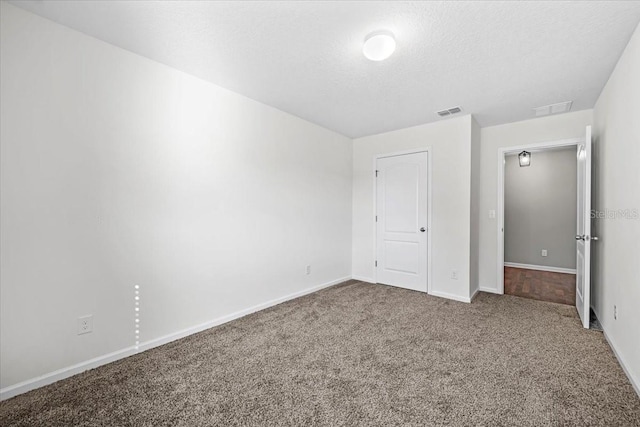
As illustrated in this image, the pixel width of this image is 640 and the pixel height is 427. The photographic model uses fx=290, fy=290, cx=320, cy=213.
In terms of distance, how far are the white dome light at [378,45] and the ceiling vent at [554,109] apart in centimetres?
236

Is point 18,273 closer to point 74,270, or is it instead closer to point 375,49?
point 74,270

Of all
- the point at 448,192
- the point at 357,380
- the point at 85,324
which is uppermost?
the point at 448,192

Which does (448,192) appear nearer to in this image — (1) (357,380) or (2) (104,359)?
(1) (357,380)

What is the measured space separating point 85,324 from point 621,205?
407 cm

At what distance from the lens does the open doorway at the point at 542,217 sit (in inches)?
207

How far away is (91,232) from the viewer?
2090 mm

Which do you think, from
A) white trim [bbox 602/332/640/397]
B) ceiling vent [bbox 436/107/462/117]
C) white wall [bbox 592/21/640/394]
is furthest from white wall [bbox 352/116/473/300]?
white trim [bbox 602/332/640/397]

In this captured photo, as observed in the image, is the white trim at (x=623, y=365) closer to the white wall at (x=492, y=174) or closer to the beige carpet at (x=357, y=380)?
the beige carpet at (x=357, y=380)

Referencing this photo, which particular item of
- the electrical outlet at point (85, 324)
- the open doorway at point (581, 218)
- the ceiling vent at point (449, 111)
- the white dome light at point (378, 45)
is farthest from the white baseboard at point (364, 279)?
the electrical outlet at point (85, 324)

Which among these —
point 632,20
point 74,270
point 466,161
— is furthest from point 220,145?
point 632,20

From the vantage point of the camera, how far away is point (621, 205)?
2.22 metres

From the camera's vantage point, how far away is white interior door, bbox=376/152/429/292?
13.4ft

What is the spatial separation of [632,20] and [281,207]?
3204 mm

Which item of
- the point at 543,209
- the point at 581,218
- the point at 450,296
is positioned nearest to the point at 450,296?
the point at 450,296
